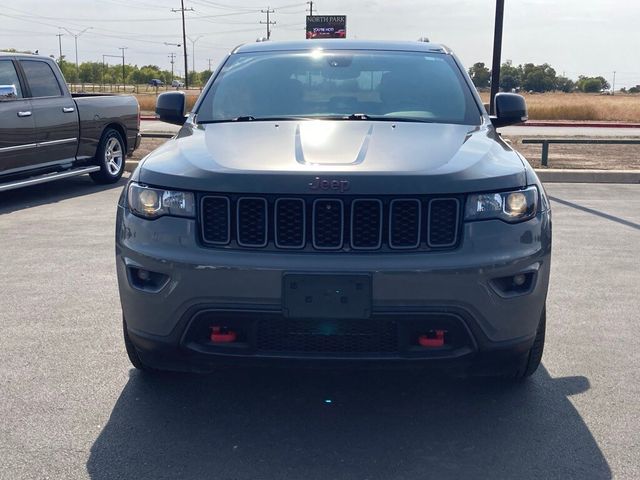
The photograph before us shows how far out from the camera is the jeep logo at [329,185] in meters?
3.32

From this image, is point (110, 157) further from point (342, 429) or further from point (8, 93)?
point (342, 429)

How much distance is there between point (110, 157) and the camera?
11.9m

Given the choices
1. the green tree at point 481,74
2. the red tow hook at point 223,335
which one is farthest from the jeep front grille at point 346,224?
the green tree at point 481,74

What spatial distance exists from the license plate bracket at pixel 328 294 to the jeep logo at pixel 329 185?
1.19 feet

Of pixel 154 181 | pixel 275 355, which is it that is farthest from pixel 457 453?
pixel 154 181

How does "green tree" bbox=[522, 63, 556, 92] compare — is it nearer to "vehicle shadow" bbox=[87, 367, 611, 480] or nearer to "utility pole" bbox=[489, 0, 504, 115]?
"utility pole" bbox=[489, 0, 504, 115]

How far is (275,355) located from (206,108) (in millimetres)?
2001

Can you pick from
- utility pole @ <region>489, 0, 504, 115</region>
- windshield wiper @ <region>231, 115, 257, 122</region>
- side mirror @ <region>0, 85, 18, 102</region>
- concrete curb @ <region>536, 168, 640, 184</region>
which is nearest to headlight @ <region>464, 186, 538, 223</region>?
windshield wiper @ <region>231, 115, 257, 122</region>

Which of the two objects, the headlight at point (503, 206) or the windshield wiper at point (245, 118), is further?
the windshield wiper at point (245, 118)

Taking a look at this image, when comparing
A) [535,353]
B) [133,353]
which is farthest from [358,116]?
[133,353]

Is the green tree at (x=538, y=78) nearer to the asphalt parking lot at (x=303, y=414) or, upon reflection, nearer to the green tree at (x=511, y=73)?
the green tree at (x=511, y=73)

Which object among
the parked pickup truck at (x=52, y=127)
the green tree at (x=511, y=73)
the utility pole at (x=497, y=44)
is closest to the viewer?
the parked pickup truck at (x=52, y=127)

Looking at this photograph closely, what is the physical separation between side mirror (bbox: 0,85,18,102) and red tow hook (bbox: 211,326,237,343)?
22.0ft

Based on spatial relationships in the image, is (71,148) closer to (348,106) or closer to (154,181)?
(348,106)
